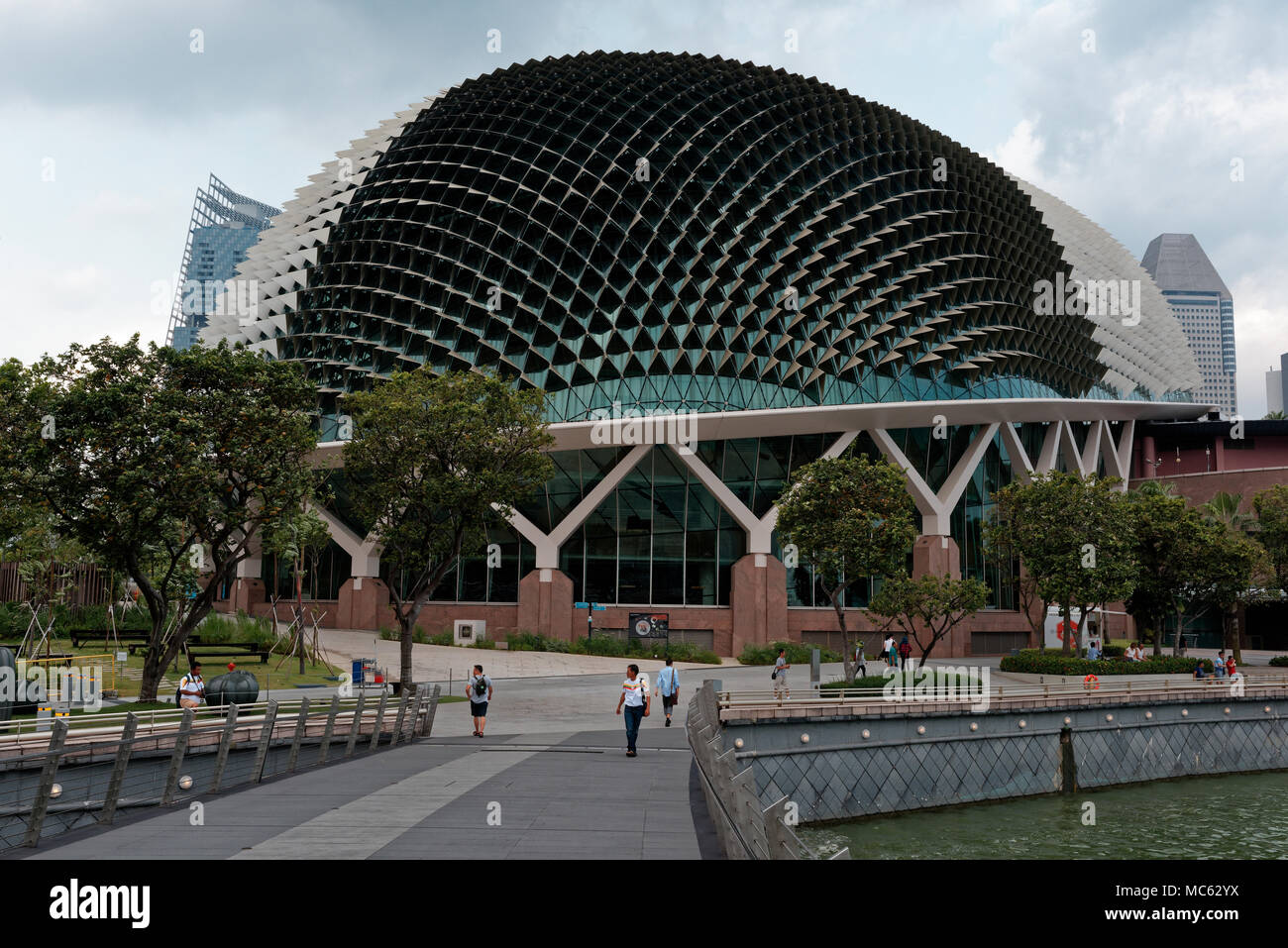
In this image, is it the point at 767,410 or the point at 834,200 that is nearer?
the point at 767,410

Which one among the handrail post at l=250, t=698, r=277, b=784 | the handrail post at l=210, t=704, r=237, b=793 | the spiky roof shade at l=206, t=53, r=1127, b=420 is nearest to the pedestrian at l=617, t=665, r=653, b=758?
the handrail post at l=250, t=698, r=277, b=784

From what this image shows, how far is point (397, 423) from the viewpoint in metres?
29.2

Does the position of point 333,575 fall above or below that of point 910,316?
below

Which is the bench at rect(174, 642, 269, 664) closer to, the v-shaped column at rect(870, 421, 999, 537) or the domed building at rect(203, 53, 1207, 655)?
the domed building at rect(203, 53, 1207, 655)

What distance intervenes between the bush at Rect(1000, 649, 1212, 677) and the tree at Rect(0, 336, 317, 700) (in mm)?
29166

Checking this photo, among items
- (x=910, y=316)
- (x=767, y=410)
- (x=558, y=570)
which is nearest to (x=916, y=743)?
(x=767, y=410)

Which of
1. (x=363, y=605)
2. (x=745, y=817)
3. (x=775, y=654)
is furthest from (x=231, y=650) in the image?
(x=745, y=817)

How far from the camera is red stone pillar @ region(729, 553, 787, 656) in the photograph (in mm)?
50594

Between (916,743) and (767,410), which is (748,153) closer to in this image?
(767,410)

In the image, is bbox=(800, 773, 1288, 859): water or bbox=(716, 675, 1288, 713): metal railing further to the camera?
bbox=(716, 675, 1288, 713): metal railing

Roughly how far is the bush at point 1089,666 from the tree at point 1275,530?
12.7 metres

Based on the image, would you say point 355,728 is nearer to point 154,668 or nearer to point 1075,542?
point 154,668

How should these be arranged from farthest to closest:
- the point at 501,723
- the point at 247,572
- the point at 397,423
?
the point at 247,572, the point at 397,423, the point at 501,723

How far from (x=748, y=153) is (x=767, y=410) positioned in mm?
18336
